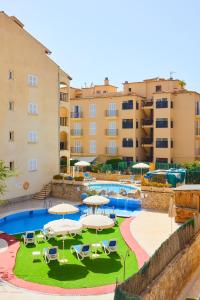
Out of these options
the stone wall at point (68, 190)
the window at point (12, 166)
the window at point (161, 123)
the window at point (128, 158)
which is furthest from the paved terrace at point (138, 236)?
the window at point (161, 123)

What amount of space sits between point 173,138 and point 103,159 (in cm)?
1240

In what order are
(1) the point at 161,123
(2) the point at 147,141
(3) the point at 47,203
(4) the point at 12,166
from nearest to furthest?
1. (3) the point at 47,203
2. (4) the point at 12,166
3. (1) the point at 161,123
4. (2) the point at 147,141

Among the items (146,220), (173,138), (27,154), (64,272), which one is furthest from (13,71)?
(173,138)

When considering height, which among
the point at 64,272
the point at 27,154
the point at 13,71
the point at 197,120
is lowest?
the point at 64,272

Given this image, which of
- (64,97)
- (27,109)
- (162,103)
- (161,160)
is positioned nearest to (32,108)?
(27,109)

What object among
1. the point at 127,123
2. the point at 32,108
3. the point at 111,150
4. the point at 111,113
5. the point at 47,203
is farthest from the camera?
the point at 111,150

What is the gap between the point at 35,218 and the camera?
3303 centimetres

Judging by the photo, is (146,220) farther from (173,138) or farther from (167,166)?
(173,138)

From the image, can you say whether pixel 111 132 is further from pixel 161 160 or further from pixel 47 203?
pixel 47 203

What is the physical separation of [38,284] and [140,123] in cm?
4476

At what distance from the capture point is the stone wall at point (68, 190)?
130ft

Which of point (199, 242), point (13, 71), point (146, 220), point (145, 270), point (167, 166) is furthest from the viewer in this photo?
point (167, 166)

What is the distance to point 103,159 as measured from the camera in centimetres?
6072

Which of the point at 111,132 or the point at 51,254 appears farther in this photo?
the point at 111,132
